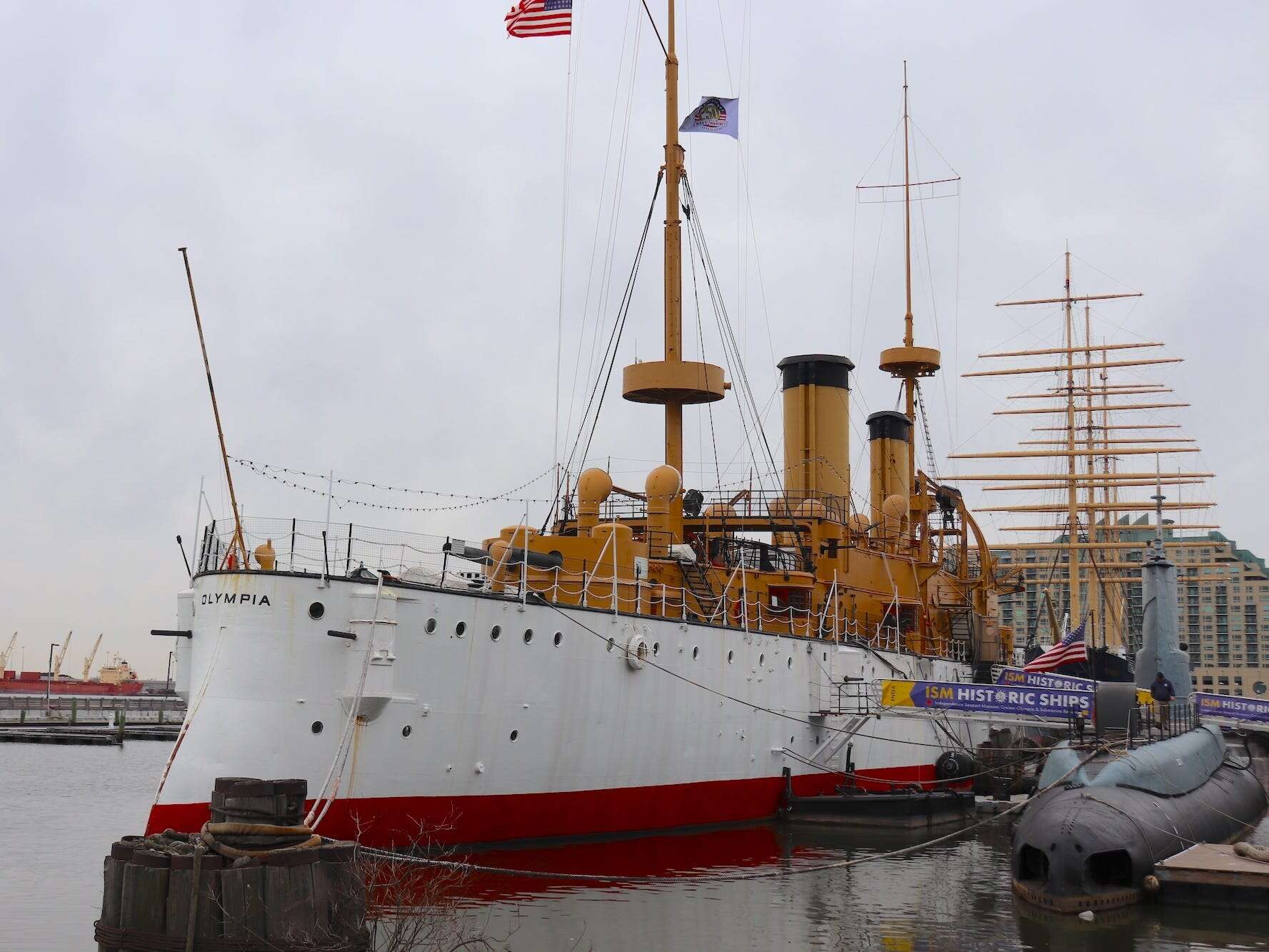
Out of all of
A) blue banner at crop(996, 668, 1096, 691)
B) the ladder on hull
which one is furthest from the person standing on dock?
the ladder on hull

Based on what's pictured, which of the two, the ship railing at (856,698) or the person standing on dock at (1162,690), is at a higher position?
A: the person standing on dock at (1162,690)

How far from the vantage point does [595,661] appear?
21.0 metres

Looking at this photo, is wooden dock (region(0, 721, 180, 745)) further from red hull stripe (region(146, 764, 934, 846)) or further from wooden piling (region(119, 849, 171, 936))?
wooden piling (region(119, 849, 171, 936))

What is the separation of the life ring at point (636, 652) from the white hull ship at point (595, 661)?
0.20 feet

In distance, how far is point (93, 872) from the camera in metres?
20.9

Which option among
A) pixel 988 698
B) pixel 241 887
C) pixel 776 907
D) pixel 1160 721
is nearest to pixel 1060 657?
pixel 988 698

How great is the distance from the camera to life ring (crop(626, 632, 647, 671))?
21625 mm

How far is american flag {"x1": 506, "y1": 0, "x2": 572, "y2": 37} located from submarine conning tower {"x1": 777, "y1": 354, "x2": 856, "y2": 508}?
13.1 meters

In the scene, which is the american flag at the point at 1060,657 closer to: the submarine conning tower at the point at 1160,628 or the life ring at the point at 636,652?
the submarine conning tower at the point at 1160,628

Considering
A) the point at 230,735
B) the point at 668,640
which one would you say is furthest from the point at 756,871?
the point at 230,735

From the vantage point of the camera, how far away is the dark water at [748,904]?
1558 centimetres

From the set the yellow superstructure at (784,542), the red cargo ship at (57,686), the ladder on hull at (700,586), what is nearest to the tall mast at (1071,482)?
the yellow superstructure at (784,542)

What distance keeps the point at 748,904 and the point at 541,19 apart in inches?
717

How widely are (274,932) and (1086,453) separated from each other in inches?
2880
